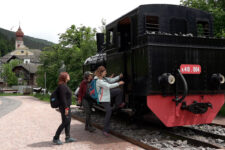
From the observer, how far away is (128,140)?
6.09 metres

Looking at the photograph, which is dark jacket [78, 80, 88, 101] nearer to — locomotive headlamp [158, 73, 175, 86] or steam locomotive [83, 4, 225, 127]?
steam locomotive [83, 4, 225, 127]

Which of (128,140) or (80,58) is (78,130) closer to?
(128,140)

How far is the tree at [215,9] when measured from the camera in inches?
476

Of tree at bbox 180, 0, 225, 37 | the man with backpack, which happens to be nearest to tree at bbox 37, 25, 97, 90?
tree at bbox 180, 0, 225, 37

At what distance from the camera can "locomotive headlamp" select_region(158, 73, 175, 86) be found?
5.89 m

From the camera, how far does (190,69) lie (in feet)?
21.0

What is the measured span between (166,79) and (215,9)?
799 cm

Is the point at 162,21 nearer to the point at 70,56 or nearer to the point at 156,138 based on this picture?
the point at 156,138

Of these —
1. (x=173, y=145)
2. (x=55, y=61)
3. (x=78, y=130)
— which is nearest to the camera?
(x=173, y=145)

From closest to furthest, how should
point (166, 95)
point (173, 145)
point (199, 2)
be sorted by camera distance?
point (173, 145) → point (166, 95) → point (199, 2)

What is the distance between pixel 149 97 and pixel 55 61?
63.0 feet

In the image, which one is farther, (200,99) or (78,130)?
(78,130)

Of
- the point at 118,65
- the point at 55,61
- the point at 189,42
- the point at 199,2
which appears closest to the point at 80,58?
the point at 55,61

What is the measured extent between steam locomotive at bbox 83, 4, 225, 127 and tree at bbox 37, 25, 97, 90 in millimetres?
12866
